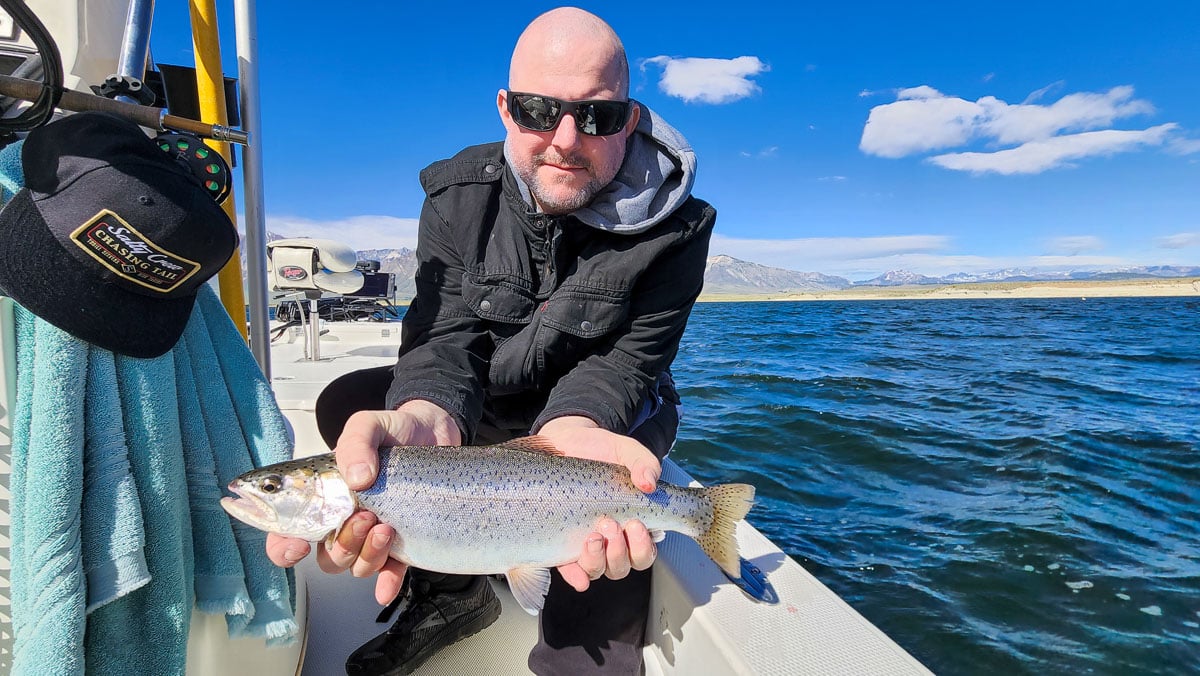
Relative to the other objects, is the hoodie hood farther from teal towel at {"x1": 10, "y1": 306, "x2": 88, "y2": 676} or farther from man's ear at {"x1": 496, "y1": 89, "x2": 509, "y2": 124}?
teal towel at {"x1": 10, "y1": 306, "x2": 88, "y2": 676}

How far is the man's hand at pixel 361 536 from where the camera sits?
1.94m

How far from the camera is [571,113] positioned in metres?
2.78

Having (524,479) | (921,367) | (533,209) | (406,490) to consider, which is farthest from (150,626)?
(921,367)

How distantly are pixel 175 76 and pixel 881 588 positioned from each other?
6.01m

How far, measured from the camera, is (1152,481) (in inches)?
324

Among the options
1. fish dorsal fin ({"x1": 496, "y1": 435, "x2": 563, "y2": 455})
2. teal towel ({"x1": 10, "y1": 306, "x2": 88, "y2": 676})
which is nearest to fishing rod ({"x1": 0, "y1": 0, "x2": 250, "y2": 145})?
teal towel ({"x1": 10, "y1": 306, "x2": 88, "y2": 676})

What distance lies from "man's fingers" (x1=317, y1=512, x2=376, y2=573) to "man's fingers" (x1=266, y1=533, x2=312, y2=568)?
0.14 meters

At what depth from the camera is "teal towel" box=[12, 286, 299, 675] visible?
1378 mm

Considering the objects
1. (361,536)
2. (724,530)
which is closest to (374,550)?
(361,536)

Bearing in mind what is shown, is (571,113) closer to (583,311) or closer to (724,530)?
(583,311)

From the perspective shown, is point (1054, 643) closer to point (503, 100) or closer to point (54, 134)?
point (503, 100)

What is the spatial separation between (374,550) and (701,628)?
123cm

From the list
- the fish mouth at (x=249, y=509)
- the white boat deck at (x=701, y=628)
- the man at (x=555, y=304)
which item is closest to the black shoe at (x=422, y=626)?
the man at (x=555, y=304)

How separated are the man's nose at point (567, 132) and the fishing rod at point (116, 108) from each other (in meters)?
1.32
